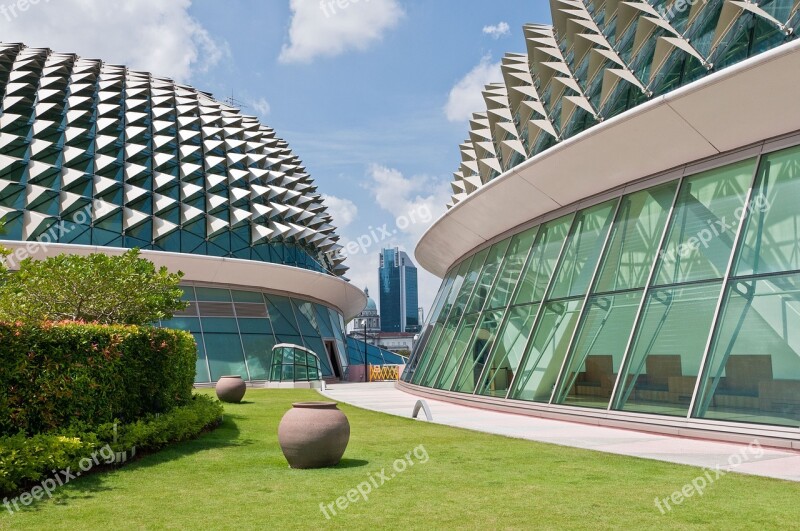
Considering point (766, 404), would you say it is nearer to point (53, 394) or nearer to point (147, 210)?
point (53, 394)

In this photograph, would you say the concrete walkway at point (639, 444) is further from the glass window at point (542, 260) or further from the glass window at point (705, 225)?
the glass window at point (542, 260)

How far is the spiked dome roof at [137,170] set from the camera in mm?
37656

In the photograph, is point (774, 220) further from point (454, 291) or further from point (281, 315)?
point (281, 315)

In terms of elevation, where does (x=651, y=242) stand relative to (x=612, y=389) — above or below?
above

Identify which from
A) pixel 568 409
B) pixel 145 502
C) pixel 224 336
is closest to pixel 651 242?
pixel 568 409

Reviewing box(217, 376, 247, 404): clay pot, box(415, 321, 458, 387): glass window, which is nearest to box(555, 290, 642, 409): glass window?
box(415, 321, 458, 387): glass window

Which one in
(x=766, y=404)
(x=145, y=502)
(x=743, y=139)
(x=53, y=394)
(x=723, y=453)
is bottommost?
(x=145, y=502)

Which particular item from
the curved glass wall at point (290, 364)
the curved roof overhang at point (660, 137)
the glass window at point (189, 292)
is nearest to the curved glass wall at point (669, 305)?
the curved roof overhang at point (660, 137)

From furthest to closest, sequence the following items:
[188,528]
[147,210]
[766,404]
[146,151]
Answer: [146,151], [147,210], [766,404], [188,528]

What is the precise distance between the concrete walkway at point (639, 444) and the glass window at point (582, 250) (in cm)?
388

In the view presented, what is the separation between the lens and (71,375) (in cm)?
1036

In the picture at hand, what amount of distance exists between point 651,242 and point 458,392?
9.73m

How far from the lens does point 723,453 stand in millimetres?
10781

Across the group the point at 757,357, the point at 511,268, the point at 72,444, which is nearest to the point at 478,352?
the point at 511,268
